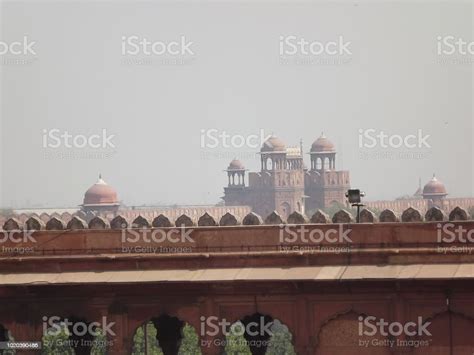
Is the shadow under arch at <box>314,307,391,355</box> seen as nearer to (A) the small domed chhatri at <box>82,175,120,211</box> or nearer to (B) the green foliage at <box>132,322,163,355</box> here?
(B) the green foliage at <box>132,322,163,355</box>

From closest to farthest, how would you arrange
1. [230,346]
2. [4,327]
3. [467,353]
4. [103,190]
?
[467,353]
[4,327]
[230,346]
[103,190]

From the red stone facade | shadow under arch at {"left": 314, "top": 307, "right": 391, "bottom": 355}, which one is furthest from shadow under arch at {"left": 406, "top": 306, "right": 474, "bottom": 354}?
shadow under arch at {"left": 314, "top": 307, "right": 391, "bottom": 355}

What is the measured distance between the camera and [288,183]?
132 m

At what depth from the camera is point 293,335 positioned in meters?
23.0

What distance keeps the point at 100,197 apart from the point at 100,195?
0.36 feet

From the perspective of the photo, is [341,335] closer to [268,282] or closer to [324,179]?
[268,282]

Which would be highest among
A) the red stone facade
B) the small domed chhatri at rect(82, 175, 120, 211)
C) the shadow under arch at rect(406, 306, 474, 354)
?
the small domed chhatri at rect(82, 175, 120, 211)

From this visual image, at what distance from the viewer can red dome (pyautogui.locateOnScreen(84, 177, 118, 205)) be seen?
10538cm

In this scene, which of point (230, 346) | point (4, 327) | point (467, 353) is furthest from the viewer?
point (230, 346)

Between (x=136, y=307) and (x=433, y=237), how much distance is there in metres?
3.70

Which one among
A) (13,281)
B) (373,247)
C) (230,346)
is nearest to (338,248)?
(373,247)

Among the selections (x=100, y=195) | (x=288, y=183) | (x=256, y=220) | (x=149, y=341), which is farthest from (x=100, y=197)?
(x=256, y=220)

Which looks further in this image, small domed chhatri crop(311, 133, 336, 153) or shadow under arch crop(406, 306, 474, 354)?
small domed chhatri crop(311, 133, 336, 153)

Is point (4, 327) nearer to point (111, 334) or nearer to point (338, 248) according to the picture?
point (111, 334)
